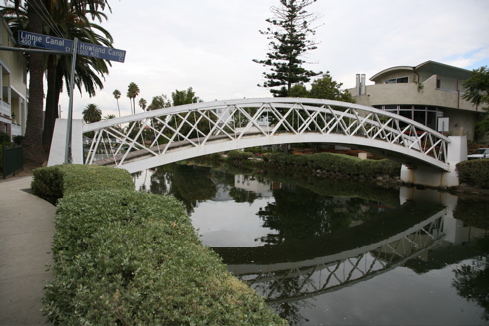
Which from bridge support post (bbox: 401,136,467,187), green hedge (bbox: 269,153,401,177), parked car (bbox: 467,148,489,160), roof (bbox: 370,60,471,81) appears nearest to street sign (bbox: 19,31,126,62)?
bridge support post (bbox: 401,136,467,187)

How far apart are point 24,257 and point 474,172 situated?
21.0 meters

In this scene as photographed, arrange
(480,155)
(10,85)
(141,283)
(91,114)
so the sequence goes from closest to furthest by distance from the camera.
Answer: (141,283)
(10,85)
(480,155)
(91,114)

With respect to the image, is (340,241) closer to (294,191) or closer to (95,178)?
(95,178)

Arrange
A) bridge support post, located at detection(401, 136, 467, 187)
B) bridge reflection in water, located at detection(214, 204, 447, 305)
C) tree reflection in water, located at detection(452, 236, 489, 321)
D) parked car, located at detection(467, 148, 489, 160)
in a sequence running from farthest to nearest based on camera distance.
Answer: parked car, located at detection(467, 148, 489, 160) → bridge support post, located at detection(401, 136, 467, 187) → bridge reflection in water, located at detection(214, 204, 447, 305) → tree reflection in water, located at detection(452, 236, 489, 321)

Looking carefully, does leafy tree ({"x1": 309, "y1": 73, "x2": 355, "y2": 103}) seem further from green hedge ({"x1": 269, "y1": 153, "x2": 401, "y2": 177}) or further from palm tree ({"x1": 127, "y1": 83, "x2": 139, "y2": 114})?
palm tree ({"x1": 127, "y1": 83, "x2": 139, "y2": 114})

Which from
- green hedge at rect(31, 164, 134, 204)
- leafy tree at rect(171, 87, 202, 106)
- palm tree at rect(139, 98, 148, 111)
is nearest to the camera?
green hedge at rect(31, 164, 134, 204)

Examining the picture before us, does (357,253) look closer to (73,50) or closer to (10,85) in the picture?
(73,50)

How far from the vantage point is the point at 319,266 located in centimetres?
847

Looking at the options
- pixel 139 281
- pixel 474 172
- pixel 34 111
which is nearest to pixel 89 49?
pixel 139 281

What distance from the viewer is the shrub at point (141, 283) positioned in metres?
2.32

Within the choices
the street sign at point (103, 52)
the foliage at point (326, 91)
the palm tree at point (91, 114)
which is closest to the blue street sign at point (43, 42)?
the street sign at point (103, 52)

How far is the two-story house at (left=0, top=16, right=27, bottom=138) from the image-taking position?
20000 mm

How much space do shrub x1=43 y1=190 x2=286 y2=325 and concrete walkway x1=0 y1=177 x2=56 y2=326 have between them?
1.91ft

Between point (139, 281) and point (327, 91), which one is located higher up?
point (327, 91)
